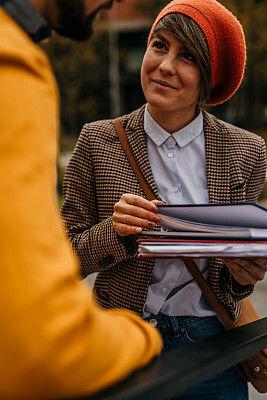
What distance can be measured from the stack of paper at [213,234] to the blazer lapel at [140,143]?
455 mm

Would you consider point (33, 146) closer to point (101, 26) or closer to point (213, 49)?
point (213, 49)

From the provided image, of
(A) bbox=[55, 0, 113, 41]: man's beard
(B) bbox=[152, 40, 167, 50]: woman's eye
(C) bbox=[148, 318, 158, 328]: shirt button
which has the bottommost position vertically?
(C) bbox=[148, 318, 158, 328]: shirt button

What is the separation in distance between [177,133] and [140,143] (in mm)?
142

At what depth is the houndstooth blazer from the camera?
1.75m

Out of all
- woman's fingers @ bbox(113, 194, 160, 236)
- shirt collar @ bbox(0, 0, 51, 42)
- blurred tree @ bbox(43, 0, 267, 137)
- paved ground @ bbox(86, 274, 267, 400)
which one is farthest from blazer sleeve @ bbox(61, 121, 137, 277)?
blurred tree @ bbox(43, 0, 267, 137)

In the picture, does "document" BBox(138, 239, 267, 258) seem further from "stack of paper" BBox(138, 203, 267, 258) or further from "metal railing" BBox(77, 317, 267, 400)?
"metal railing" BBox(77, 317, 267, 400)

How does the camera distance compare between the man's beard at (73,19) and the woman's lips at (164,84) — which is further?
the woman's lips at (164,84)

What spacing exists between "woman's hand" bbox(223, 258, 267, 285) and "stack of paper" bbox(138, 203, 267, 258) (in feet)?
0.79

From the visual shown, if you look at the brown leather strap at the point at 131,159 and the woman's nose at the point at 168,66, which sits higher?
the woman's nose at the point at 168,66

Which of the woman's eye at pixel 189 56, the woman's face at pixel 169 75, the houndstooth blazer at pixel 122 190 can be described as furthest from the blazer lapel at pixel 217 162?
the woman's eye at pixel 189 56

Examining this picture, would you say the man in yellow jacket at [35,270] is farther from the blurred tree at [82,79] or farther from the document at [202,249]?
the blurred tree at [82,79]

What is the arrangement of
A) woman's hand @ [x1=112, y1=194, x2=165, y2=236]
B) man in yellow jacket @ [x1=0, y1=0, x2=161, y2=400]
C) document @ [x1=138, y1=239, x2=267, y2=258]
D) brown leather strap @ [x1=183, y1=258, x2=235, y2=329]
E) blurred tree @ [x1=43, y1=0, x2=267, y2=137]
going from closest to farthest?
man in yellow jacket @ [x1=0, y1=0, x2=161, y2=400] < document @ [x1=138, y1=239, x2=267, y2=258] < woman's hand @ [x1=112, y1=194, x2=165, y2=236] < brown leather strap @ [x1=183, y1=258, x2=235, y2=329] < blurred tree @ [x1=43, y1=0, x2=267, y2=137]

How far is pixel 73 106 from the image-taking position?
34562mm

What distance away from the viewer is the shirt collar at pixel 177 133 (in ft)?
6.24
